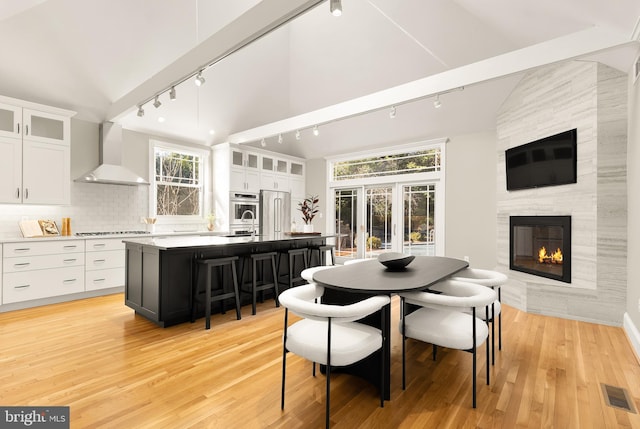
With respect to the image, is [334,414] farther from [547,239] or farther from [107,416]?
[547,239]

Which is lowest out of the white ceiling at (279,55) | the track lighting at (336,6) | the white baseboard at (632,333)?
the white baseboard at (632,333)

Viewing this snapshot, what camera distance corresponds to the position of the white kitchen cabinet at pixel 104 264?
478cm

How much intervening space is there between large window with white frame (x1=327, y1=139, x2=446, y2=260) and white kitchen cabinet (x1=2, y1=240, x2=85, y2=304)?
14.8ft

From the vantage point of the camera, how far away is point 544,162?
4254 mm

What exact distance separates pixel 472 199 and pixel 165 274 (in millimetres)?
5188

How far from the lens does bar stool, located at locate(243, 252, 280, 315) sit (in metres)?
4.04

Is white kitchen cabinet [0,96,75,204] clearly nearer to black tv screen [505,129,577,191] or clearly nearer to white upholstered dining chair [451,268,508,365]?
white upholstered dining chair [451,268,508,365]

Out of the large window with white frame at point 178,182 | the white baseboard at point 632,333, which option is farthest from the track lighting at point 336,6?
the large window with white frame at point 178,182

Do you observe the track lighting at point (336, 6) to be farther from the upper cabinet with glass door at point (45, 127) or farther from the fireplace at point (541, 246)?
the upper cabinet with glass door at point (45, 127)

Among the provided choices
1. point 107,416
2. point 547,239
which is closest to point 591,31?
point 547,239

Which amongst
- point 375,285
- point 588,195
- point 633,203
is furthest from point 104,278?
point 633,203

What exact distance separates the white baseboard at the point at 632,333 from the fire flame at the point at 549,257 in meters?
0.85

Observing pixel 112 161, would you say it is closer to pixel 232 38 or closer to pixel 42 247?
pixel 42 247

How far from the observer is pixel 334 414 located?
2.00 meters
